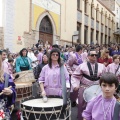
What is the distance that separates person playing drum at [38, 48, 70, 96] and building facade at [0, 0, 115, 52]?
9932mm

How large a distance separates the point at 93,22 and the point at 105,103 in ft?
98.8

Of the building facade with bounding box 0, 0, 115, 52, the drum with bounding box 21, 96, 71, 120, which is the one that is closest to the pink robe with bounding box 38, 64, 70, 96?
the drum with bounding box 21, 96, 71, 120

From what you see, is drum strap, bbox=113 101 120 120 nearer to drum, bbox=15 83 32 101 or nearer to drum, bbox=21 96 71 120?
drum, bbox=21 96 71 120

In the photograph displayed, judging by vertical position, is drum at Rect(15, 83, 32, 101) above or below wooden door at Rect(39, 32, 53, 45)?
below

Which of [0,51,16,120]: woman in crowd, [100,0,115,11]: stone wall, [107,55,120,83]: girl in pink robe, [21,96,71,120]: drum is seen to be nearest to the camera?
[0,51,16,120]: woman in crowd

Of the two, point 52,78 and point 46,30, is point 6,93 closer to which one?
point 52,78

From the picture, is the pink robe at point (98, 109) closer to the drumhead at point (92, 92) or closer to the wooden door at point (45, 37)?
the drumhead at point (92, 92)

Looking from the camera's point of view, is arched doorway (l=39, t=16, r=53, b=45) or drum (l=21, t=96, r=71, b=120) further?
arched doorway (l=39, t=16, r=53, b=45)

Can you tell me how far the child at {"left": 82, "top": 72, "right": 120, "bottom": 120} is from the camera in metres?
2.60

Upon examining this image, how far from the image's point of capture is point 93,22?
3219cm

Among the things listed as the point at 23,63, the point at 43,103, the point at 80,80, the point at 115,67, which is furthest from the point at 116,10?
the point at 43,103

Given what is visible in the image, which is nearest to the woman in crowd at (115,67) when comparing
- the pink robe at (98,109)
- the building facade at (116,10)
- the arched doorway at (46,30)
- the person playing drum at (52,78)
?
Answer: the person playing drum at (52,78)

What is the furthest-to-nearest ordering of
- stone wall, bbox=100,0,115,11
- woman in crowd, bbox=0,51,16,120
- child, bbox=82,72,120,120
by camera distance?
stone wall, bbox=100,0,115,11 → woman in crowd, bbox=0,51,16,120 → child, bbox=82,72,120,120

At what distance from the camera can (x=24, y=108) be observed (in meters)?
3.65
